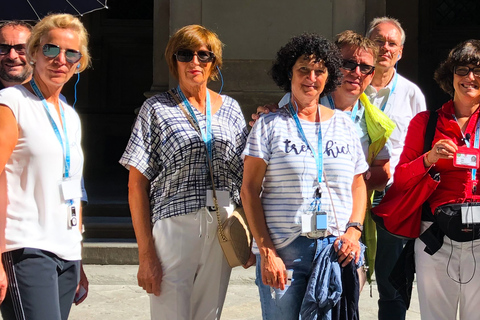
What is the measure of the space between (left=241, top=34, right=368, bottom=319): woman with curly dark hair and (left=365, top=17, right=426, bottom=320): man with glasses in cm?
108

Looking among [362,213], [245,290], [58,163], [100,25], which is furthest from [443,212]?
[100,25]

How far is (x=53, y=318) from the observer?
10.7ft

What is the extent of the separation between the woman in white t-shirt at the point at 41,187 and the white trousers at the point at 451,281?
173cm

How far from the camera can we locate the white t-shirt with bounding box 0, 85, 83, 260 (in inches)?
128

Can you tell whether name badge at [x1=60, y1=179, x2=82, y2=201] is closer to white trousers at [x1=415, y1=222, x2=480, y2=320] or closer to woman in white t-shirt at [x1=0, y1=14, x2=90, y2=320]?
woman in white t-shirt at [x1=0, y1=14, x2=90, y2=320]

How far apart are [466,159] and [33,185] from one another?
6.60ft

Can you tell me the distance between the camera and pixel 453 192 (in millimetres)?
3836

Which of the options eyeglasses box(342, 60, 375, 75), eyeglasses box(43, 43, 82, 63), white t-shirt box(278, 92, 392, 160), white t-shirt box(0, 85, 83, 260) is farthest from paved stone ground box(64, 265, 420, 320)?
eyeglasses box(43, 43, 82, 63)

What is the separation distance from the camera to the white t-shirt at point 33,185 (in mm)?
3254

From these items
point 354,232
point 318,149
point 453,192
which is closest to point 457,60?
point 453,192

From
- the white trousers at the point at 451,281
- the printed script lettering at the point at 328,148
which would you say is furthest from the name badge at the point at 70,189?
the white trousers at the point at 451,281

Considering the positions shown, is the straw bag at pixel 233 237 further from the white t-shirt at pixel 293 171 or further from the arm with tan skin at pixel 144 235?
the arm with tan skin at pixel 144 235

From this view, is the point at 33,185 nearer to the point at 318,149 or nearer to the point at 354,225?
the point at 318,149

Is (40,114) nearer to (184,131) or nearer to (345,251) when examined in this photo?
(184,131)
